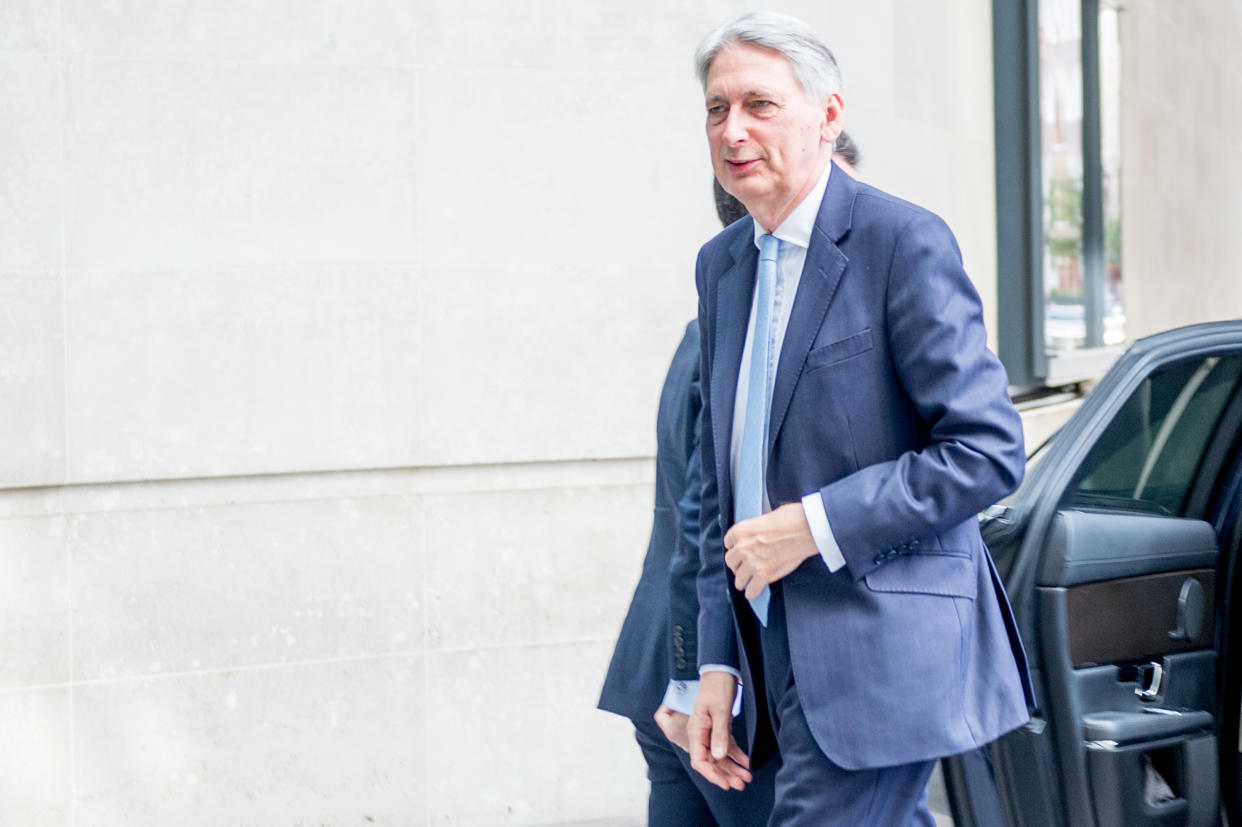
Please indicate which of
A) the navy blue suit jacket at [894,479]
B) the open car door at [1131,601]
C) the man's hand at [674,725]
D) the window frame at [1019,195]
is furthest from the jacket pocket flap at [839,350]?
the window frame at [1019,195]

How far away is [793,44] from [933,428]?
549 mm

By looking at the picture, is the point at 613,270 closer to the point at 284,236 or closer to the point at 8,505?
the point at 284,236

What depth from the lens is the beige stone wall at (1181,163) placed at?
36.8 ft

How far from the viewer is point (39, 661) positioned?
4199 millimetres

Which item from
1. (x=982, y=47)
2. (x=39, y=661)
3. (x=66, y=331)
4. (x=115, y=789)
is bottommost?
(x=115, y=789)

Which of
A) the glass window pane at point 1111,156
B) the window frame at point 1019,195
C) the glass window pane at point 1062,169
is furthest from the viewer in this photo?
the glass window pane at point 1111,156

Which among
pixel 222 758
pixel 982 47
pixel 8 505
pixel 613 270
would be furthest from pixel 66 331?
pixel 982 47

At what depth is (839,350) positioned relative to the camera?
183 cm

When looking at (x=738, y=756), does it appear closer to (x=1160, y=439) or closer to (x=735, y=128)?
(x=735, y=128)

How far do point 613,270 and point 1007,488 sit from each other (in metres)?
2.98

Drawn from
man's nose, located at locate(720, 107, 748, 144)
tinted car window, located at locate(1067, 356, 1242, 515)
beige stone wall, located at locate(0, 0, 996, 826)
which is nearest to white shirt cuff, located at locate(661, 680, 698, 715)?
man's nose, located at locate(720, 107, 748, 144)

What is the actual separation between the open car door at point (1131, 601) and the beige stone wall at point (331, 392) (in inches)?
80.6

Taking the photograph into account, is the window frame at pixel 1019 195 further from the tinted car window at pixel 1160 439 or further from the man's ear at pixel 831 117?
the man's ear at pixel 831 117

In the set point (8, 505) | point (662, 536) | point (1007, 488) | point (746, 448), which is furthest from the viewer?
point (8, 505)
